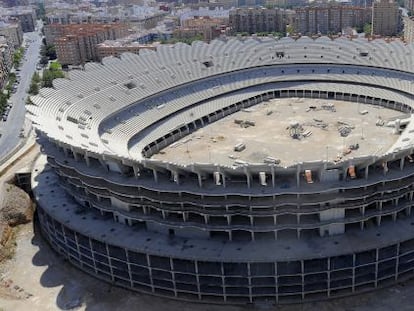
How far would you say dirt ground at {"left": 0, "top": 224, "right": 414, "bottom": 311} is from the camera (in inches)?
1848

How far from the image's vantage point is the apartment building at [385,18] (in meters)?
192

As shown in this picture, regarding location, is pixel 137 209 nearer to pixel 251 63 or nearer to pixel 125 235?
pixel 125 235

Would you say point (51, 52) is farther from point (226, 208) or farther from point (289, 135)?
point (226, 208)

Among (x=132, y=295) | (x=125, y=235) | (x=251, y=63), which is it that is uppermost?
(x=251, y=63)

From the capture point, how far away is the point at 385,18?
194875mm

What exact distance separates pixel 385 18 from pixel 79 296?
181681mm

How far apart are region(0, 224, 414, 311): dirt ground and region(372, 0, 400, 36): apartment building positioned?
167551 mm

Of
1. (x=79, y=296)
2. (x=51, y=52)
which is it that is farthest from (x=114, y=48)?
(x=79, y=296)

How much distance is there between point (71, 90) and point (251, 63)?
42.2 m

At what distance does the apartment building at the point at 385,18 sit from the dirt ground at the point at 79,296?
550 feet

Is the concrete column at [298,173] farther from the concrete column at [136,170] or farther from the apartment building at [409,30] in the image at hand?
the apartment building at [409,30]

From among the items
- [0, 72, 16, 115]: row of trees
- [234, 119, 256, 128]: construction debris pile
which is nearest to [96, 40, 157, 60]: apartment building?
[0, 72, 16, 115]: row of trees

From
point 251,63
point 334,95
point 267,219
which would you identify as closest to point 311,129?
point 334,95

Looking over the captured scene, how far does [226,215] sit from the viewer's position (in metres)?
49.0
